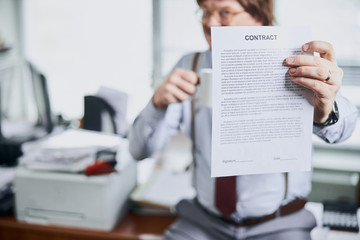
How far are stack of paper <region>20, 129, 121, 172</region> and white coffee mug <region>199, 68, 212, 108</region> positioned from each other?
633mm

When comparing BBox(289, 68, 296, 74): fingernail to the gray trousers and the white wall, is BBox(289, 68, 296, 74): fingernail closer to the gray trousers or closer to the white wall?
the gray trousers

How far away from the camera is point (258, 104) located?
953 millimetres

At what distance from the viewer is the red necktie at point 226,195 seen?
4.35ft

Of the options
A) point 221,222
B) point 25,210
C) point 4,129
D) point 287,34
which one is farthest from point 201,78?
point 4,129

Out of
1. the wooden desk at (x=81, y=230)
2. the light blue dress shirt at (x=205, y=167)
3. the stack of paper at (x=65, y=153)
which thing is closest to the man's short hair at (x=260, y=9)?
the light blue dress shirt at (x=205, y=167)

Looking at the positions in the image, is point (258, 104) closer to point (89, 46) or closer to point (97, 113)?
point (97, 113)

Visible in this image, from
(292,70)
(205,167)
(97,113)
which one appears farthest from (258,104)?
(97,113)

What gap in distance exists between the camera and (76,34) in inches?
119

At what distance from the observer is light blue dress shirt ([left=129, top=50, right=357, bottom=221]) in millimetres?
1331

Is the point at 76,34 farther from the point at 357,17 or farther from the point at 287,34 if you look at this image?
the point at 287,34

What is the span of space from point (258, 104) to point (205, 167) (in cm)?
52

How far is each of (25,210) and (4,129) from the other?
69 cm

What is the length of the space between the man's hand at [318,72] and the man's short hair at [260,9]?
38cm

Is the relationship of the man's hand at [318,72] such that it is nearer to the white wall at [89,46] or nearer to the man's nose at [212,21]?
the man's nose at [212,21]
